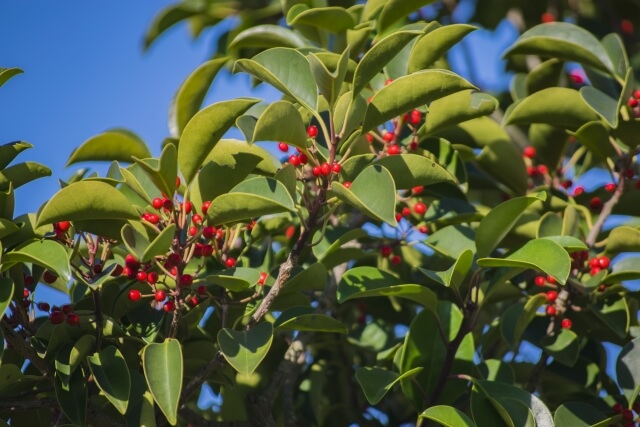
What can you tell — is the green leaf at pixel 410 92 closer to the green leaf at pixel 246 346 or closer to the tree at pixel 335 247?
the tree at pixel 335 247

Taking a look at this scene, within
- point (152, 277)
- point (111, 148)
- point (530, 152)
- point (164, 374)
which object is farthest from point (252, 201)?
point (530, 152)

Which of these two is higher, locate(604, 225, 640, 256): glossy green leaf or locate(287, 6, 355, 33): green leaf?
locate(287, 6, 355, 33): green leaf

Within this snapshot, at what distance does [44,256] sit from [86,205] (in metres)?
0.15

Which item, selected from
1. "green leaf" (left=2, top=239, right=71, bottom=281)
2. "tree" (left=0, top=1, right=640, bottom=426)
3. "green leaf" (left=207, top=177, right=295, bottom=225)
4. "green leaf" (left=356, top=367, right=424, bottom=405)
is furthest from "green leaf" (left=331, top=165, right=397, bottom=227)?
"green leaf" (left=2, top=239, right=71, bottom=281)

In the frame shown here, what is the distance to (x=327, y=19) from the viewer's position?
268 centimetres

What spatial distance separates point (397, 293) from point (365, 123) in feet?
1.40

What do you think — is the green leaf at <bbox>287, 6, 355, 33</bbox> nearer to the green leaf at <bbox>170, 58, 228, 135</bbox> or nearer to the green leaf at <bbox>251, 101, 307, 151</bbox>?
the green leaf at <bbox>170, 58, 228, 135</bbox>

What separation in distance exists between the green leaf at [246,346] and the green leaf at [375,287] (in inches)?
9.0

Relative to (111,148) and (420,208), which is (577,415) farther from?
(111,148)

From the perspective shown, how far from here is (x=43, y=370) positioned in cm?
218

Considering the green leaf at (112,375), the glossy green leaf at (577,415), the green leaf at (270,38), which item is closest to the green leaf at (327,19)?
the green leaf at (270,38)

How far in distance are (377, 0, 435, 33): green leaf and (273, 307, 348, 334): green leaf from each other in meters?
0.95

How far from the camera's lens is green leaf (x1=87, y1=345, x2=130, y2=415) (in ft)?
6.68

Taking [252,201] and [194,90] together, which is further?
[194,90]
